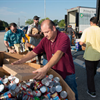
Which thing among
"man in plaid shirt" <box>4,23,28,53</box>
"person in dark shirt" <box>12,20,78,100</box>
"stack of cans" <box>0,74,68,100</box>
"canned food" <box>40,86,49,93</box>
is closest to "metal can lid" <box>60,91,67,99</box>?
"stack of cans" <box>0,74,68,100</box>

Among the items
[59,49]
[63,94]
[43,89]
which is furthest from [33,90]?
[59,49]

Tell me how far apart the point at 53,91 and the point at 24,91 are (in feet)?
1.14

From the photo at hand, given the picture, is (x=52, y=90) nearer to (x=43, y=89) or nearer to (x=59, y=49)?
(x=43, y=89)

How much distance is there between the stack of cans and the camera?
4.03 ft

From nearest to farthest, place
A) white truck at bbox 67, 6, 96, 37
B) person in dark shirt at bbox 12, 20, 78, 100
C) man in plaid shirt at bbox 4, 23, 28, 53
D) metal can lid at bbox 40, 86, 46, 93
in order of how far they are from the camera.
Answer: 1. metal can lid at bbox 40, 86, 46, 93
2. person in dark shirt at bbox 12, 20, 78, 100
3. man in plaid shirt at bbox 4, 23, 28, 53
4. white truck at bbox 67, 6, 96, 37

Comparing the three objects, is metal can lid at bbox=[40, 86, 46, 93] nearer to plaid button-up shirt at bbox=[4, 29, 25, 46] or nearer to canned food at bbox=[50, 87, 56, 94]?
canned food at bbox=[50, 87, 56, 94]

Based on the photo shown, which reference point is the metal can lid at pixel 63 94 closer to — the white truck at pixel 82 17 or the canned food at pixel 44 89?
the canned food at pixel 44 89

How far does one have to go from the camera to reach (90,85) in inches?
114

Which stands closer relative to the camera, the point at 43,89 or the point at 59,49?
the point at 43,89

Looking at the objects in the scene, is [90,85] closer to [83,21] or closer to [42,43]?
[42,43]

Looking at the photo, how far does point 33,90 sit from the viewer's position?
1.43 m

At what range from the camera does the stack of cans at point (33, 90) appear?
123cm

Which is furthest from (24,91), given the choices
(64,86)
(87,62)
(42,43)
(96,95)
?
(96,95)

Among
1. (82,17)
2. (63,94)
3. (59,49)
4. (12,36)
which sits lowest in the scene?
(63,94)
